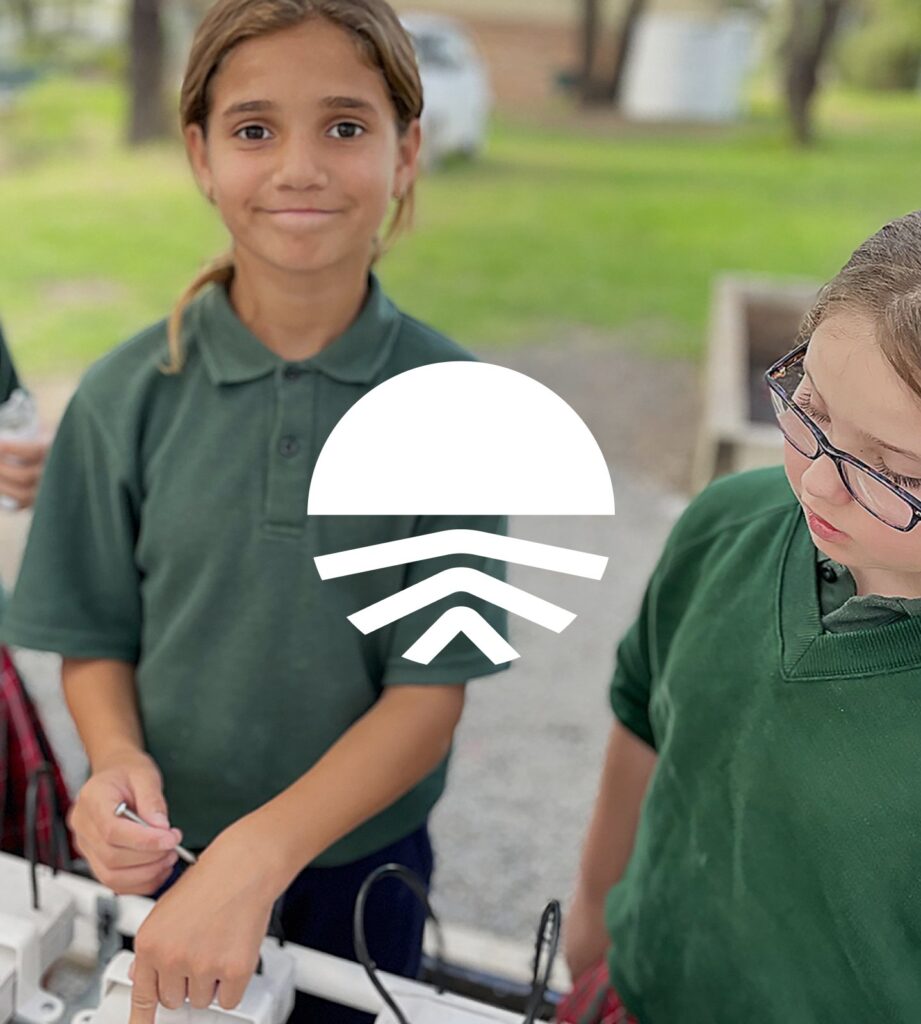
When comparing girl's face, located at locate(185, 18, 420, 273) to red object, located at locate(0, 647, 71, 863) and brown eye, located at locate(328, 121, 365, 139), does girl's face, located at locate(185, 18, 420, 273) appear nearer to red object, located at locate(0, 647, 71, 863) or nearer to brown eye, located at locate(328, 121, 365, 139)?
brown eye, located at locate(328, 121, 365, 139)

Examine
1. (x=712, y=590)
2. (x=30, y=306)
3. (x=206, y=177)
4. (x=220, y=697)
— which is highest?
(x=206, y=177)

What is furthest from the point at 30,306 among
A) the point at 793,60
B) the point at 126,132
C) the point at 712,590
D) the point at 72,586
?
the point at 712,590

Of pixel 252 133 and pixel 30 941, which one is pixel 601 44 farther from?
pixel 30 941

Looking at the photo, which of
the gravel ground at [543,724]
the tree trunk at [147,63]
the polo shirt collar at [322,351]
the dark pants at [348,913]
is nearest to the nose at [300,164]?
the polo shirt collar at [322,351]

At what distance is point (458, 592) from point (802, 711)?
0.62ft

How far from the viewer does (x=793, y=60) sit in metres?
1.92

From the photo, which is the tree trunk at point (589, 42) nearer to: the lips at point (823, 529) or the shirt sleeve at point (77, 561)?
the shirt sleeve at point (77, 561)

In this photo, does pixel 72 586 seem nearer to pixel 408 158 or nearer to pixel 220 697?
pixel 220 697

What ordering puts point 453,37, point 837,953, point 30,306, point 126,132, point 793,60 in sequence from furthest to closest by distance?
point 30,306 < point 126,132 < point 793,60 < point 453,37 < point 837,953

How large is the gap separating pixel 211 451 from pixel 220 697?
15 centimetres

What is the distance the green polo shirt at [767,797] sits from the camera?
0.51 metres

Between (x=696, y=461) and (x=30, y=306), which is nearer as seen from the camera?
(x=696, y=461)

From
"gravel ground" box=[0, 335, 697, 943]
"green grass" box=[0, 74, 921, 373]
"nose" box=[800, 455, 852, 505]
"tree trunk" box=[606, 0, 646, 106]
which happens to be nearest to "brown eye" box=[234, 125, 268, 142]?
"nose" box=[800, 455, 852, 505]

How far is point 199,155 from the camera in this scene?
634 mm
